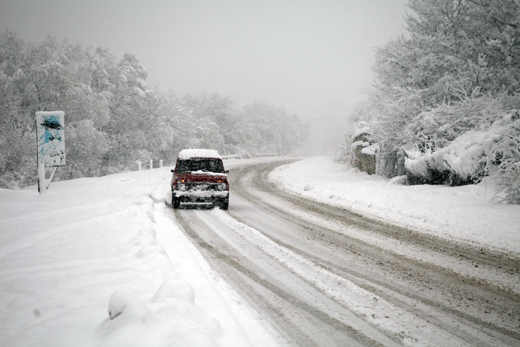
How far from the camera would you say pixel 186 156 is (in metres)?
11.4

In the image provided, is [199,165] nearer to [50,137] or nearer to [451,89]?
[50,137]

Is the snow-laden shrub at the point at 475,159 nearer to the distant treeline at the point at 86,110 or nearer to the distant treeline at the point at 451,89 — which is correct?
the distant treeline at the point at 451,89

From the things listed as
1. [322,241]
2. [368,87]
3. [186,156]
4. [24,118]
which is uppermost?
[368,87]

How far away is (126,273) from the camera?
4574 mm

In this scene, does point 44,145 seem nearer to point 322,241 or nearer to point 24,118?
point 322,241

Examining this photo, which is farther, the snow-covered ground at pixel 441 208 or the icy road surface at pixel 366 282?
the snow-covered ground at pixel 441 208

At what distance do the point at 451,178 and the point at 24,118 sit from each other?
101 ft

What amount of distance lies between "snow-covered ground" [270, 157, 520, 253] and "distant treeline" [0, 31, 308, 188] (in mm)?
21860

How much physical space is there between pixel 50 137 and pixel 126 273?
10707 millimetres

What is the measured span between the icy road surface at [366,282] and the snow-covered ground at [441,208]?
82cm

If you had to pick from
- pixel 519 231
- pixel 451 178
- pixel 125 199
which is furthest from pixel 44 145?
pixel 451 178

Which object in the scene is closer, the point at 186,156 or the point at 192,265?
the point at 192,265

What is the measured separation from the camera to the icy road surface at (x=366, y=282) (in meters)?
3.29

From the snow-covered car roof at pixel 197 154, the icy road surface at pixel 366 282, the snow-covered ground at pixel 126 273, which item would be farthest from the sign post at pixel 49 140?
the icy road surface at pixel 366 282
